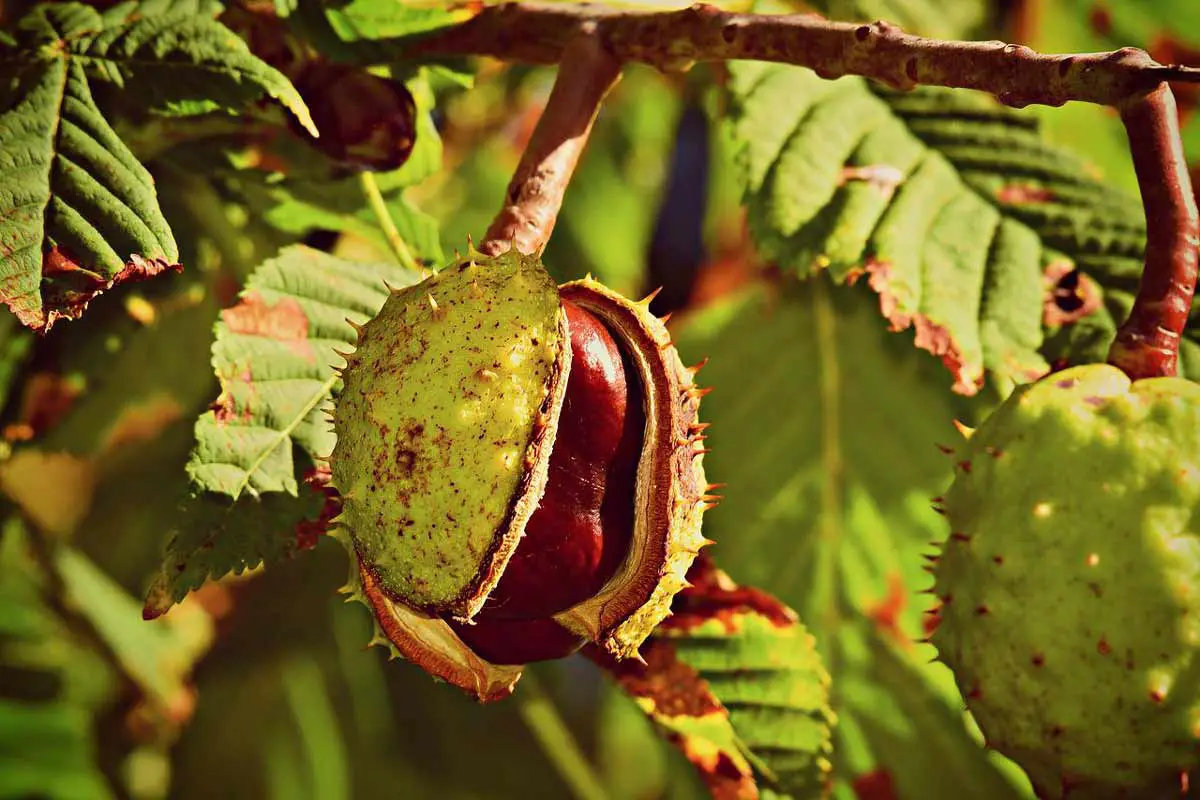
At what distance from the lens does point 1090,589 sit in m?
0.69

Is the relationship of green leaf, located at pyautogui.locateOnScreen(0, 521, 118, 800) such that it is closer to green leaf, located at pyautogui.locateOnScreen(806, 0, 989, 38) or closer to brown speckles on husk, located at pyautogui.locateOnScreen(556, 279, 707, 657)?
brown speckles on husk, located at pyautogui.locateOnScreen(556, 279, 707, 657)

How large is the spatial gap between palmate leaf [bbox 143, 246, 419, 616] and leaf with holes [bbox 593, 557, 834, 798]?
29 cm

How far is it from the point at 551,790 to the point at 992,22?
1356mm

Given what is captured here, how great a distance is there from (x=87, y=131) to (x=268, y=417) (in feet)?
0.78

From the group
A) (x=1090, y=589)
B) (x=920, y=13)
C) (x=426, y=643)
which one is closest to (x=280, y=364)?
(x=426, y=643)

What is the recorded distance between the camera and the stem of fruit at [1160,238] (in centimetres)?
68

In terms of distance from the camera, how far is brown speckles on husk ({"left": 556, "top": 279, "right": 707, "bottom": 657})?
0.79 metres

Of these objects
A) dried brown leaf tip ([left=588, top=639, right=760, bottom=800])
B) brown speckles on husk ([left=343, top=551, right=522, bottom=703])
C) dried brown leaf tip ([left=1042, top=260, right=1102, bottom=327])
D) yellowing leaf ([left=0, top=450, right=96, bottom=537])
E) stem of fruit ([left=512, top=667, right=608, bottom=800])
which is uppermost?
dried brown leaf tip ([left=1042, top=260, right=1102, bottom=327])

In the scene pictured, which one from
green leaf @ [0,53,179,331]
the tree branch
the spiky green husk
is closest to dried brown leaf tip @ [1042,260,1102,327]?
the tree branch

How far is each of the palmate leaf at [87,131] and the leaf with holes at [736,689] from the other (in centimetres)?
48

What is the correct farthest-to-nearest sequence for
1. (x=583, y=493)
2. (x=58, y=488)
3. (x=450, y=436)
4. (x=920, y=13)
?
(x=58, y=488)
(x=920, y=13)
(x=583, y=493)
(x=450, y=436)

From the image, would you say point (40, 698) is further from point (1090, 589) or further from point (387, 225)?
point (1090, 589)

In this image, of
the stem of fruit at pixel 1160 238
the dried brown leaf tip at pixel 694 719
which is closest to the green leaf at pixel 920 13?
the stem of fruit at pixel 1160 238

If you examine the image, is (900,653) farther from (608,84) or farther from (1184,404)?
(608,84)
